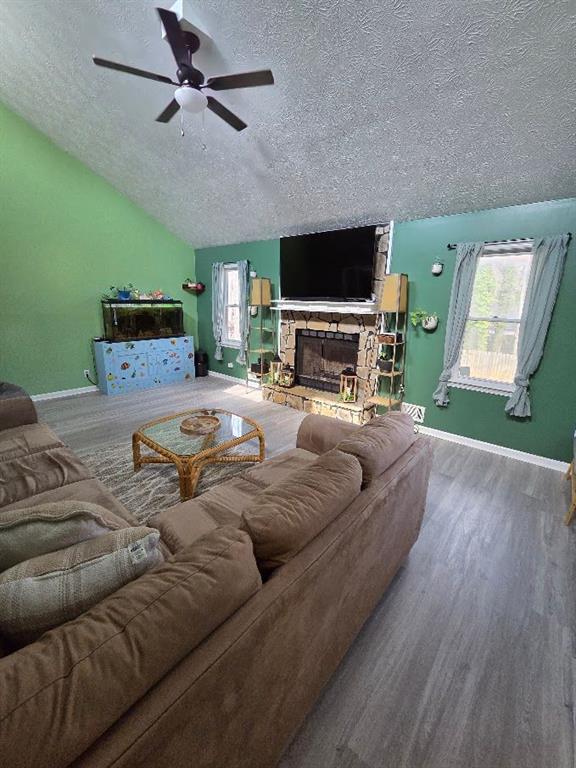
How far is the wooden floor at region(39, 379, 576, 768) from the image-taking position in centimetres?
124

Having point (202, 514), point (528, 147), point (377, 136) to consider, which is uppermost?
point (377, 136)

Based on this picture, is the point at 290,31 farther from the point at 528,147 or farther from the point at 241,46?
the point at 528,147

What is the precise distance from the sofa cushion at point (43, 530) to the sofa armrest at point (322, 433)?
1549mm

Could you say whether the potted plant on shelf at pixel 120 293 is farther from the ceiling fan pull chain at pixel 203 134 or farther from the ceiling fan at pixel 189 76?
the ceiling fan at pixel 189 76

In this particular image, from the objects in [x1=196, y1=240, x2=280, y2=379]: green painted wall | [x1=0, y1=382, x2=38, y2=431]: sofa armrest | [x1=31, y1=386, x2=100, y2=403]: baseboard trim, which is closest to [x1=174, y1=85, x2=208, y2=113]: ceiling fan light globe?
[x1=0, y1=382, x2=38, y2=431]: sofa armrest

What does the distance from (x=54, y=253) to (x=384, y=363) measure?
4654mm

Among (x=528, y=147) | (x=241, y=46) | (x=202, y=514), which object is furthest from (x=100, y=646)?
(x=528, y=147)

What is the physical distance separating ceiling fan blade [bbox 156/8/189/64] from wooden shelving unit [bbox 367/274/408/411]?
2.52 m

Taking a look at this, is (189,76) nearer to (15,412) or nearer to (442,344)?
(15,412)

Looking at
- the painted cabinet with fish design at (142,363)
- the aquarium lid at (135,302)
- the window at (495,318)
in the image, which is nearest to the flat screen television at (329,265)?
the window at (495,318)

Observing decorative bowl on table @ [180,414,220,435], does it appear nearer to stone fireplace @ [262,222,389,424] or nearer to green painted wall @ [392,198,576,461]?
stone fireplace @ [262,222,389,424]

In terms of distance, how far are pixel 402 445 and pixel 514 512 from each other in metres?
1.51

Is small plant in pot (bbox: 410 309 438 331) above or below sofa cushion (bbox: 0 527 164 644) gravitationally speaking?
above

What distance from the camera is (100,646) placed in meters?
0.70
